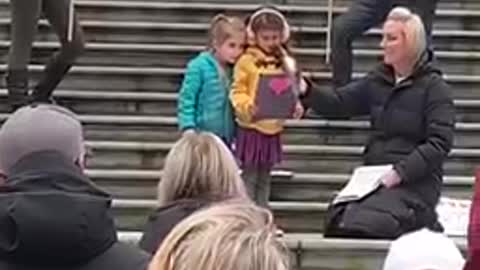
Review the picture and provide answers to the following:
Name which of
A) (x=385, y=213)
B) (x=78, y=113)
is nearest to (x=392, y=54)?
(x=385, y=213)

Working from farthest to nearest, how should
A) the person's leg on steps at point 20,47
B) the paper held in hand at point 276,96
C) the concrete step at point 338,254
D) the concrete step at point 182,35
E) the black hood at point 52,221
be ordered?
the concrete step at point 182,35 → the person's leg on steps at point 20,47 → the paper held in hand at point 276,96 → the concrete step at point 338,254 → the black hood at point 52,221

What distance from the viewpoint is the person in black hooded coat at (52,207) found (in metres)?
3.92

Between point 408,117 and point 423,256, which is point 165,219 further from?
point 408,117

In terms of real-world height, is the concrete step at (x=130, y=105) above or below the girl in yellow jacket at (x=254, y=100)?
below

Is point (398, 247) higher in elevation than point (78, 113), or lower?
higher

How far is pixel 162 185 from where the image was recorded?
5.14m

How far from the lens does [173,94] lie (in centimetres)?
1112

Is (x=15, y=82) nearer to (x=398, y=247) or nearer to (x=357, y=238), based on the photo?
(x=357, y=238)

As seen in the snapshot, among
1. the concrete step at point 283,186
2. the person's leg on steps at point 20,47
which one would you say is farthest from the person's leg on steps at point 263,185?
the person's leg on steps at point 20,47

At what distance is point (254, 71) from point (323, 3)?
13.6ft

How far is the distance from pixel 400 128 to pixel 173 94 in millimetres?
3702

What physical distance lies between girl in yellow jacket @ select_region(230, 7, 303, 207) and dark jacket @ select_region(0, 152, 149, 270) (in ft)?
14.2

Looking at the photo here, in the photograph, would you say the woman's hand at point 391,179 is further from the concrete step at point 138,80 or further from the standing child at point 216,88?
the concrete step at point 138,80

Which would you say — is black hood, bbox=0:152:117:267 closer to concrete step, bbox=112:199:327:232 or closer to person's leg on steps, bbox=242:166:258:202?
person's leg on steps, bbox=242:166:258:202
